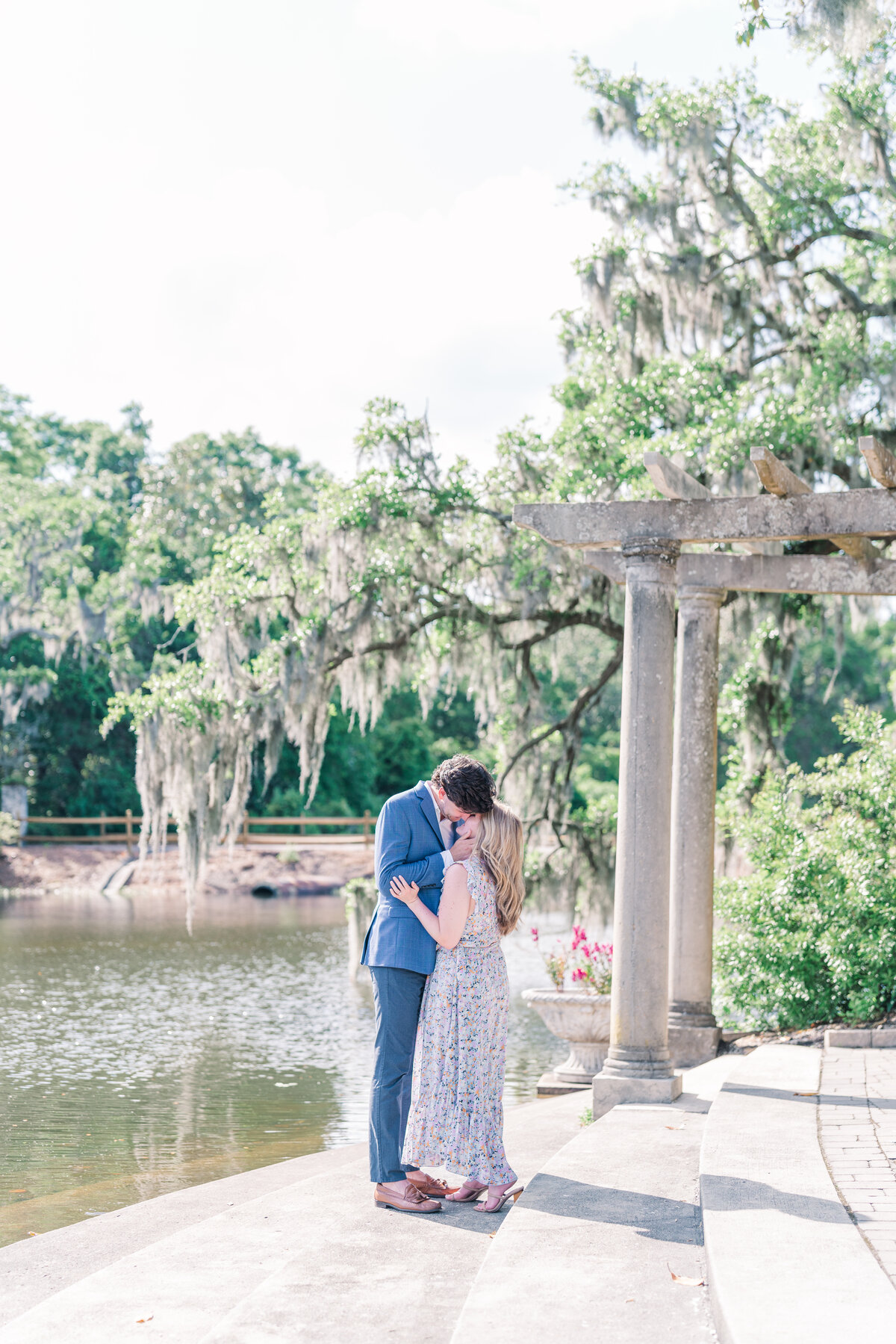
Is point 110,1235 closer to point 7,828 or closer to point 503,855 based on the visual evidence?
point 503,855

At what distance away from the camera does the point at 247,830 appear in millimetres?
38219

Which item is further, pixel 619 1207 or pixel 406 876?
pixel 406 876

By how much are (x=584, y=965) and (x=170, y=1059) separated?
437cm

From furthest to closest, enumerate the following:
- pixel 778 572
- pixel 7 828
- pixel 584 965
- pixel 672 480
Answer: pixel 7 828, pixel 584 965, pixel 778 572, pixel 672 480

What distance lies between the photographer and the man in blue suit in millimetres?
4719

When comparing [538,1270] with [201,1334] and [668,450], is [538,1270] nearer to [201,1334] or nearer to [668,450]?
[201,1334]

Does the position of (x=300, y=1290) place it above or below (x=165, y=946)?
above

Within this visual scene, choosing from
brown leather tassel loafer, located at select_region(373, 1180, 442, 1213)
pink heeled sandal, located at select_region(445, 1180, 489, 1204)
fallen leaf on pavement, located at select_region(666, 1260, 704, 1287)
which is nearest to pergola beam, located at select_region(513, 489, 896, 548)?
pink heeled sandal, located at select_region(445, 1180, 489, 1204)

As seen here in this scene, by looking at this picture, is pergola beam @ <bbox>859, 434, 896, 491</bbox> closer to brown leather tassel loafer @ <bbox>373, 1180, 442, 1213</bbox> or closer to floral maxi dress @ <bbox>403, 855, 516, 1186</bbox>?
floral maxi dress @ <bbox>403, 855, 516, 1186</bbox>

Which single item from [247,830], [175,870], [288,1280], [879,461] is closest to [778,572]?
[879,461]

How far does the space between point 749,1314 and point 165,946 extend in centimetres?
1896

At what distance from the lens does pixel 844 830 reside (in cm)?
929

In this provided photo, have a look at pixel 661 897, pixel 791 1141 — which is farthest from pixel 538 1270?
pixel 661 897

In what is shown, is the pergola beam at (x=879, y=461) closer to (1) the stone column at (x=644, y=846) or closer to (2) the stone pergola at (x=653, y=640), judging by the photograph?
(2) the stone pergola at (x=653, y=640)
